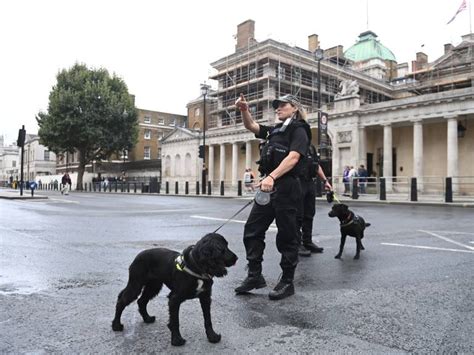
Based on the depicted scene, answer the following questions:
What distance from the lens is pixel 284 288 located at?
3.71 metres

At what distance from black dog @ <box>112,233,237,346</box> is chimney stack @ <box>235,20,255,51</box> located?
4832 centimetres

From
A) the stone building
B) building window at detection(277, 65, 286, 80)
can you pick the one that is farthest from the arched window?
building window at detection(277, 65, 286, 80)

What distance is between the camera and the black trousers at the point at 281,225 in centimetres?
371

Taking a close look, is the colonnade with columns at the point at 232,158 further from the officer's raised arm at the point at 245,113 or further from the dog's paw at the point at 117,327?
the dog's paw at the point at 117,327

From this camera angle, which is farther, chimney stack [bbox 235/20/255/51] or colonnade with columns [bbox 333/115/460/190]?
chimney stack [bbox 235/20/255/51]

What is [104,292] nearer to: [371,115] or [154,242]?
[154,242]

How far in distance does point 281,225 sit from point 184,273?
1337mm

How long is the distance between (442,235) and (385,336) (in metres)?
5.77

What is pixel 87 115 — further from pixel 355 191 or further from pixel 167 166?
pixel 355 191

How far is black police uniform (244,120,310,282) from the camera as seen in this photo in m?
3.71

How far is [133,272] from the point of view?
9.43 feet

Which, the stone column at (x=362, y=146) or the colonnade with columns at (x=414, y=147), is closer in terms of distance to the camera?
the colonnade with columns at (x=414, y=147)

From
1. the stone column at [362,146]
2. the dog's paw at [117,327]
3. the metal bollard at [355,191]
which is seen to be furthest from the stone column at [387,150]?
the dog's paw at [117,327]

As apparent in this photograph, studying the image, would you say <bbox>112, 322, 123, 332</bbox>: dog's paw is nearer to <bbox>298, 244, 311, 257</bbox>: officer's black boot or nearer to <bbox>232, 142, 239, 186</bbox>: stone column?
<bbox>298, 244, 311, 257</bbox>: officer's black boot
